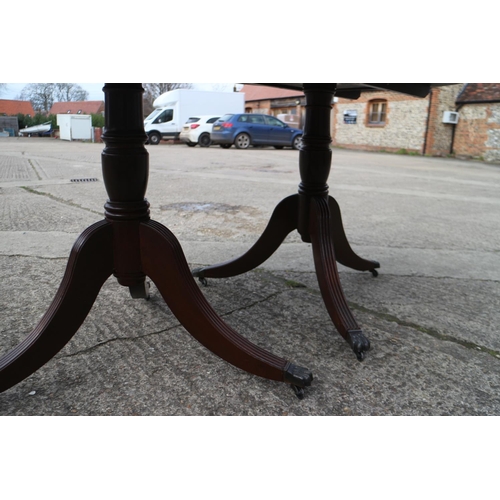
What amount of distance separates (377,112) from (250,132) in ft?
19.8

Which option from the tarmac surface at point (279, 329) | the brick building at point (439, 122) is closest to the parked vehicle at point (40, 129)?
the brick building at point (439, 122)

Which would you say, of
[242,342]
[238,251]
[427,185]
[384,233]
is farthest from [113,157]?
[427,185]

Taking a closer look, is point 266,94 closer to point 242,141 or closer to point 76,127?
point 76,127

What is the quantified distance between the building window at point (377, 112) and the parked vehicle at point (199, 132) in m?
6.32

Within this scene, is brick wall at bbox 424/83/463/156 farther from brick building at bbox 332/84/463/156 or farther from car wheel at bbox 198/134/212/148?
car wheel at bbox 198/134/212/148

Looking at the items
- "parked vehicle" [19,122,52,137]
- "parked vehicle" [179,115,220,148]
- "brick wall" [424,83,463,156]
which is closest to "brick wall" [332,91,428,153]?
"brick wall" [424,83,463,156]

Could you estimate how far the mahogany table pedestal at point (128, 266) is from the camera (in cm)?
111

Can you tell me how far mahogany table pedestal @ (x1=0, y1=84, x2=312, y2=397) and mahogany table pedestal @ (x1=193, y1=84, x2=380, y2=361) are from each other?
1.15 feet

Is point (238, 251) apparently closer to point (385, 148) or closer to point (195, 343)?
point (195, 343)

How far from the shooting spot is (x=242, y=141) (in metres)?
14.4

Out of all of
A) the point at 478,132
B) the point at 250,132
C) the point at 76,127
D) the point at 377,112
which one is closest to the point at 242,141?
the point at 250,132

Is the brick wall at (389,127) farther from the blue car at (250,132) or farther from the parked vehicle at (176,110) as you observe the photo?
the parked vehicle at (176,110)

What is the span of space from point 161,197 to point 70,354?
326cm

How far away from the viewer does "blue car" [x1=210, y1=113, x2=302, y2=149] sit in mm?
14047
